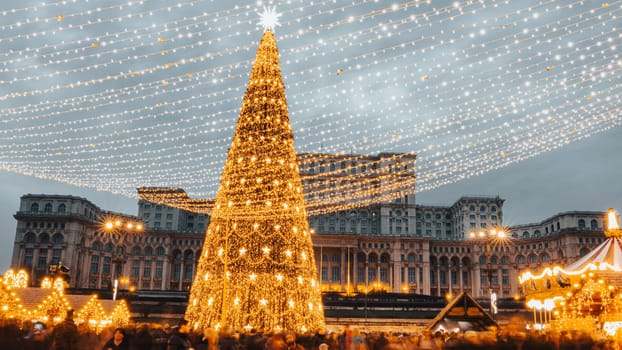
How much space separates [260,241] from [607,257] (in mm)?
15211

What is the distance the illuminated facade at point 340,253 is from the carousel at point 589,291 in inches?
2194

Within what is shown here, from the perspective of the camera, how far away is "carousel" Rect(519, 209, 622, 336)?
18.4m

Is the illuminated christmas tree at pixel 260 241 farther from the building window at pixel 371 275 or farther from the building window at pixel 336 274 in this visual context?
the building window at pixel 371 275

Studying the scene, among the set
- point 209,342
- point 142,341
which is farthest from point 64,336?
Answer: point 209,342

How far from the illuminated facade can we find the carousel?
183 ft

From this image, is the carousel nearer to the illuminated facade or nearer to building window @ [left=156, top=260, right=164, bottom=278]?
the illuminated facade

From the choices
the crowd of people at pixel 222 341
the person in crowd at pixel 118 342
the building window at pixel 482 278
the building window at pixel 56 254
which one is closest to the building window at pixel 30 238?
the building window at pixel 56 254

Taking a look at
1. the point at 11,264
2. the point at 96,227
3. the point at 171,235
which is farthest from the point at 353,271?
the point at 11,264

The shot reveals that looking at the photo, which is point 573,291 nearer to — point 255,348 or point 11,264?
point 255,348

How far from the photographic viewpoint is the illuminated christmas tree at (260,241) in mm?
16406

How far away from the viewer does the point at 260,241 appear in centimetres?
1678

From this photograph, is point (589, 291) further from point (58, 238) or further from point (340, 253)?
point (58, 238)

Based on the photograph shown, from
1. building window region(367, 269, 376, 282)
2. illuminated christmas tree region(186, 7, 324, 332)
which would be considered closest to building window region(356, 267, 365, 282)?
building window region(367, 269, 376, 282)

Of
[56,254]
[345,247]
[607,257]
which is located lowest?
[607,257]
